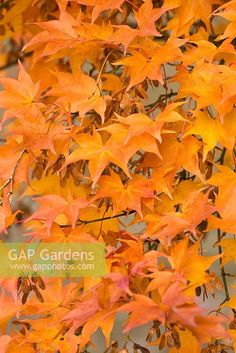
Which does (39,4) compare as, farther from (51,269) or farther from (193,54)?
(51,269)

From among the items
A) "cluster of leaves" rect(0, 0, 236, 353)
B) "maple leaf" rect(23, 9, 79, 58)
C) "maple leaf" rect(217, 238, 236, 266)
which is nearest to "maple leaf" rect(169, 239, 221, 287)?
"cluster of leaves" rect(0, 0, 236, 353)

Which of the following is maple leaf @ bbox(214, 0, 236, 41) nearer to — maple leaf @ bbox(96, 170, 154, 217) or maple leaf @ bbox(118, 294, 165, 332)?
maple leaf @ bbox(96, 170, 154, 217)

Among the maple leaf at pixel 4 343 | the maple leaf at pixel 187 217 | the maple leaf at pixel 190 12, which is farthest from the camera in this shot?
the maple leaf at pixel 190 12

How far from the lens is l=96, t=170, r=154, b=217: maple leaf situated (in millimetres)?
1263

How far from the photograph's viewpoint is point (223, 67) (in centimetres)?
123

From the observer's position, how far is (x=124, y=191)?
1282mm

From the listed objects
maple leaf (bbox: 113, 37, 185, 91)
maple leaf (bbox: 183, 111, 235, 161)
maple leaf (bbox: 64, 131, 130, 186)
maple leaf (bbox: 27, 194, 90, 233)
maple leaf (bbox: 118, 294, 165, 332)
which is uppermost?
maple leaf (bbox: 113, 37, 185, 91)

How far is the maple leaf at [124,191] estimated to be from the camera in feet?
4.14

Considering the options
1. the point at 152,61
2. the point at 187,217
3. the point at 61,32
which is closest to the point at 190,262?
the point at 187,217

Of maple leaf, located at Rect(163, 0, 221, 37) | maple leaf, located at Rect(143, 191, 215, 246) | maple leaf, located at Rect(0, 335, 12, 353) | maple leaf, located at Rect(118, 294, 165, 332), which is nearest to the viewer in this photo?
maple leaf, located at Rect(118, 294, 165, 332)

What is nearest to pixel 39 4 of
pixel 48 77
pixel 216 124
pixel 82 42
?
pixel 48 77

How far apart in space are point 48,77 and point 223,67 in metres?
0.66

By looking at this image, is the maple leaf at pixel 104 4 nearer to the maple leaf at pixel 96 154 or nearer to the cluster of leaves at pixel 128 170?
the cluster of leaves at pixel 128 170

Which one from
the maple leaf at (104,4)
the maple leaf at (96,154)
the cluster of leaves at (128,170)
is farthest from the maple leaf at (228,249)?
the maple leaf at (104,4)
